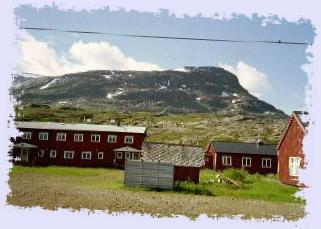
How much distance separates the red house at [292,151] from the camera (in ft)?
126

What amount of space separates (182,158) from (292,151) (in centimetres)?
1094

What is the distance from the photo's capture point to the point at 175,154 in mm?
41312

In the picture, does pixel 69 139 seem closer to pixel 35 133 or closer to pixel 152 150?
pixel 35 133

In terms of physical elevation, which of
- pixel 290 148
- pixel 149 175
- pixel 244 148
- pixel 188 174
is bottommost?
pixel 188 174

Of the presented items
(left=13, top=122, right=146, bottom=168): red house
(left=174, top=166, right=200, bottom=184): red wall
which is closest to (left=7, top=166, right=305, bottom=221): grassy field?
(left=174, top=166, right=200, bottom=184): red wall

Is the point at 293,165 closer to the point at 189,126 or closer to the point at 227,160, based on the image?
the point at 227,160

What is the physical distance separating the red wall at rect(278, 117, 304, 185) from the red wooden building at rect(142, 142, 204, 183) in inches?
349

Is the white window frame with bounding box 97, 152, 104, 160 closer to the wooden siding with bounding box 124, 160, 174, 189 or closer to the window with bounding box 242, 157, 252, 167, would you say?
the window with bounding box 242, 157, 252, 167

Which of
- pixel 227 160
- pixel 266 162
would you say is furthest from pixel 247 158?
pixel 227 160

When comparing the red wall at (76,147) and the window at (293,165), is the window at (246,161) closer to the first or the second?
the red wall at (76,147)

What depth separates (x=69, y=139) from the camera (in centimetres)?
6259

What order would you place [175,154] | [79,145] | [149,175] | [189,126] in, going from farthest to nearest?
[189,126], [79,145], [175,154], [149,175]

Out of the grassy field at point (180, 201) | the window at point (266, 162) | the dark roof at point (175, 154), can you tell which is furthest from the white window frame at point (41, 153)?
the window at point (266, 162)

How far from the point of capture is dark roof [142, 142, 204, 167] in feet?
132
